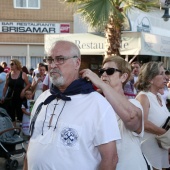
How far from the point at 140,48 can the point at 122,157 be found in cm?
928

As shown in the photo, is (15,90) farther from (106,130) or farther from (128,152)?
(106,130)

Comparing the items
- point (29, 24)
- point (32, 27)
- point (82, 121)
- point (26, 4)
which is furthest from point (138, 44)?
point (26, 4)

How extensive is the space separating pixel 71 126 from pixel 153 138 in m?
1.48

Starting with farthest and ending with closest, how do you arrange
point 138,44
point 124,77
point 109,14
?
point 138,44 < point 109,14 < point 124,77

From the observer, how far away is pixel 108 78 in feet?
9.29

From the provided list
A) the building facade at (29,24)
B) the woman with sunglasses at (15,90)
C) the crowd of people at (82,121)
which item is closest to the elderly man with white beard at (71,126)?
the crowd of people at (82,121)

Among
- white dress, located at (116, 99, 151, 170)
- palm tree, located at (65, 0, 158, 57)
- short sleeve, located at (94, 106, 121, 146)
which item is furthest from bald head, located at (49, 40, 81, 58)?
palm tree, located at (65, 0, 158, 57)

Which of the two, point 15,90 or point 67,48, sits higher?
point 67,48

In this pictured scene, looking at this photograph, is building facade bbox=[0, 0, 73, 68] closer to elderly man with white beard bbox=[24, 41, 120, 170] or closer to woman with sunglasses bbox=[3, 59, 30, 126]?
woman with sunglasses bbox=[3, 59, 30, 126]

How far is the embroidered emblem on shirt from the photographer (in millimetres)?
2232

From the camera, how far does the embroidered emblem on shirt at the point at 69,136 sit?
2.23m

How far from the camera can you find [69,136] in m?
2.24

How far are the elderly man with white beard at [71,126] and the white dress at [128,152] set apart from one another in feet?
0.88

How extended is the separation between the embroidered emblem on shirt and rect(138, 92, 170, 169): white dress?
53.7 inches
